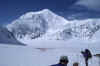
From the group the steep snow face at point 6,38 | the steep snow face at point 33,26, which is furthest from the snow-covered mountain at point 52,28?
the steep snow face at point 6,38

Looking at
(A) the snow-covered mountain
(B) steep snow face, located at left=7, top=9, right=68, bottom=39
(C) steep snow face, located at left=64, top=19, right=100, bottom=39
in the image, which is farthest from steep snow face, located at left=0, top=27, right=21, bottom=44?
(B) steep snow face, located at left=7, top=9, right=68, bottom=39

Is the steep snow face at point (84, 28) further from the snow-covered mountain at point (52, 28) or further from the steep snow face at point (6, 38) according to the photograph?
the steep snow face at point (6, 38)

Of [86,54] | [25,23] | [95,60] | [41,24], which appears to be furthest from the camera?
[41,24]

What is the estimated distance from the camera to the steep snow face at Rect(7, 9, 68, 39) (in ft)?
497

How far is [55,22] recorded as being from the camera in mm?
198625

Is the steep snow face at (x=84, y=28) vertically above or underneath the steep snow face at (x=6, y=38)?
above

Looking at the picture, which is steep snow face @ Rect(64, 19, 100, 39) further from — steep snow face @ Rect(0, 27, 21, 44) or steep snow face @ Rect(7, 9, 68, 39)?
steep snow face @ Rect(0, 27, 21, 44)

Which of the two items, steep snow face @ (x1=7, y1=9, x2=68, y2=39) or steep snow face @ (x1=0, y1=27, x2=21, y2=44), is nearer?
steep snow face @ (x1=0, y1=27, x2=21, y2=44)

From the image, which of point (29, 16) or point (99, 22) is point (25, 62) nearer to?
point (99, 22)

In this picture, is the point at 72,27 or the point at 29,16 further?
the point at 29,16

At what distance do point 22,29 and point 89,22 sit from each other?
71.8m

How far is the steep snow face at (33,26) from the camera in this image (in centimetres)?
15138

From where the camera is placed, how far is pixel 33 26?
176 metres

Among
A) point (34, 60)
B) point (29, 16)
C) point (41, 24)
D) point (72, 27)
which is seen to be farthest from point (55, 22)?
point (34, 60)
